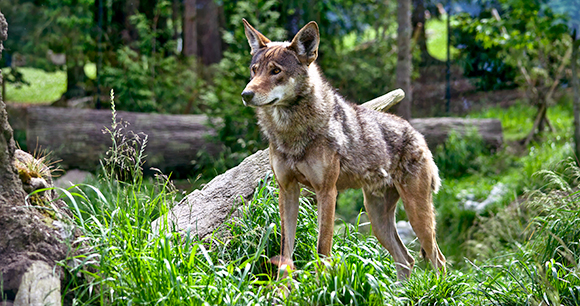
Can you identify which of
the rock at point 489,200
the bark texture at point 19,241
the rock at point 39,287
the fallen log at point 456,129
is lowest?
the rock at point 489,200

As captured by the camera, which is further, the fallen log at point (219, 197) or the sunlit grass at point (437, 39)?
the sunlit grass at point (437, 39)

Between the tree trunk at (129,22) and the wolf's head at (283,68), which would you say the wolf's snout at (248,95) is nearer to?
the wolf's head at (283,68)

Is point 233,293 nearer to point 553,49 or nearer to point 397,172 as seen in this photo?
point 397,172

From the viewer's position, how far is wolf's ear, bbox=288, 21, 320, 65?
3.66 m

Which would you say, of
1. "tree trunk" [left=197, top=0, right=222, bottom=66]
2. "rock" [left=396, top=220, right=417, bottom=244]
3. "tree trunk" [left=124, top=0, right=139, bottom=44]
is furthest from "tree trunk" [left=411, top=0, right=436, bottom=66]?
"tree trunk" [left=124, top=0, right=139, bottom=44]

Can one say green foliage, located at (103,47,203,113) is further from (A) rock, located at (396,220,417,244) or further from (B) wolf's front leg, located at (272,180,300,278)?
(B) wolf's front leg, located at (272,180,300,278)

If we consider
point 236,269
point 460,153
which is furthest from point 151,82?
point 236,269

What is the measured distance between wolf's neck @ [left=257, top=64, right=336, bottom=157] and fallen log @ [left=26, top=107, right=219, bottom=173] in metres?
6.09

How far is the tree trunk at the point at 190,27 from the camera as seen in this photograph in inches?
528

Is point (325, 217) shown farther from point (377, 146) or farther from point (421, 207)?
point (421, 207)

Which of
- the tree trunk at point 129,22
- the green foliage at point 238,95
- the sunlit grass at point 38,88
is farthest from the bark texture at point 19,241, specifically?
the sunlit grass at point 38,88

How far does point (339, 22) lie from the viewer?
1226cm

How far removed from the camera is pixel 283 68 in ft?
11.7

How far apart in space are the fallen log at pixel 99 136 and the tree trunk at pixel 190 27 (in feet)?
13.5
